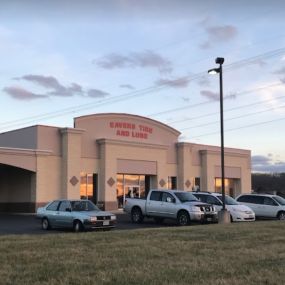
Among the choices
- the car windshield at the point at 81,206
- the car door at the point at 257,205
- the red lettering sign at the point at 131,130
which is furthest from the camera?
the red lettering sign at the point at 131,130

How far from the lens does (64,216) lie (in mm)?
23109

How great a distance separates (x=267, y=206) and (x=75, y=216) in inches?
515

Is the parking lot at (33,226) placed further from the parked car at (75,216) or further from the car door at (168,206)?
the car door at (168,206)

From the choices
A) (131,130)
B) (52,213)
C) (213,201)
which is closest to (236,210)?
(213,201)

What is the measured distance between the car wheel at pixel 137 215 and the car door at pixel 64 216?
20.6ft

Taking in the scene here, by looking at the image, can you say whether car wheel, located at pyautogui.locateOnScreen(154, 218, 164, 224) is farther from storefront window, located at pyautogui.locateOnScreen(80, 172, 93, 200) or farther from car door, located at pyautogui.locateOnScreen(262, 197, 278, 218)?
storefront window, located at pyautogui.locateOnScreen(80, 172, 93, 200)

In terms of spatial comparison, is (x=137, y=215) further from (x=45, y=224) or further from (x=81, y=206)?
(x=45, y=224)

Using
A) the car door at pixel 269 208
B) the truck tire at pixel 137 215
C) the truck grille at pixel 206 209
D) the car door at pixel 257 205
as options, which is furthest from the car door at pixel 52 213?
the car door at pixel 269 208

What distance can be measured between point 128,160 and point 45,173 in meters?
8.18

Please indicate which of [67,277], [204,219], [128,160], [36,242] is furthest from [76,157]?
[67,277]

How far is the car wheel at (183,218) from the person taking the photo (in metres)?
26.4

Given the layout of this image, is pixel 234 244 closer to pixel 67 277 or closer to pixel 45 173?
pixel 67 277

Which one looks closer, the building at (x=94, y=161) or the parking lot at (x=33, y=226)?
the parking lot at (x=33, y=226)

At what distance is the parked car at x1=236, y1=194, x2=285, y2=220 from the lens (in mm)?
30638
